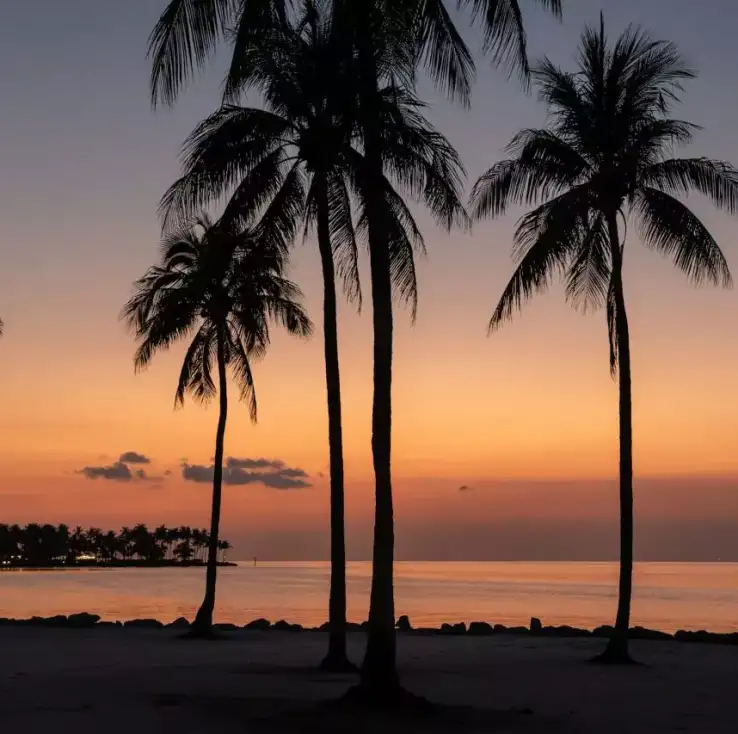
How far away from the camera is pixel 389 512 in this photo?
14391 millimetres

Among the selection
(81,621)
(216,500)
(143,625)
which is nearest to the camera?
(216,500)

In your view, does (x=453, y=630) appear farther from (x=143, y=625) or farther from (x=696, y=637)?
(x=143, y=625)

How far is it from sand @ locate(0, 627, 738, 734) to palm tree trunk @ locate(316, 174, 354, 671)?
884 mm

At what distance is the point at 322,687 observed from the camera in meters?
16.1

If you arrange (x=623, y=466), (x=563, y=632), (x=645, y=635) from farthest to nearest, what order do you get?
(x=563, y=632)
(x=645, y=635)
(x=623, y=466)

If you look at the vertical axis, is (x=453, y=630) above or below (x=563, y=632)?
below

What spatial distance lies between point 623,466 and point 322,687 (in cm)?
778

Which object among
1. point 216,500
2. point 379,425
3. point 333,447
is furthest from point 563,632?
point 379,425

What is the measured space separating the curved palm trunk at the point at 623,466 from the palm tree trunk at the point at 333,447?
5.42 meters

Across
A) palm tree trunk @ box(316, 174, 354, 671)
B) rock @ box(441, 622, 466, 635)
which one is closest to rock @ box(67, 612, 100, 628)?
rock @ box(441, 622, 466, 635)

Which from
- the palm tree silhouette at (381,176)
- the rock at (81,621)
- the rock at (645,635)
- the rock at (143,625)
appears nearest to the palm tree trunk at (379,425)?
the palm tree silhouette at (381,176)

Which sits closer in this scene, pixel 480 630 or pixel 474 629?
pixel 480 630

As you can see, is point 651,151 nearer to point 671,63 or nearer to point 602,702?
point 671,63

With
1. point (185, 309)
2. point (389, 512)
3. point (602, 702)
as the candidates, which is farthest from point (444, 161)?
point (185, 309)
